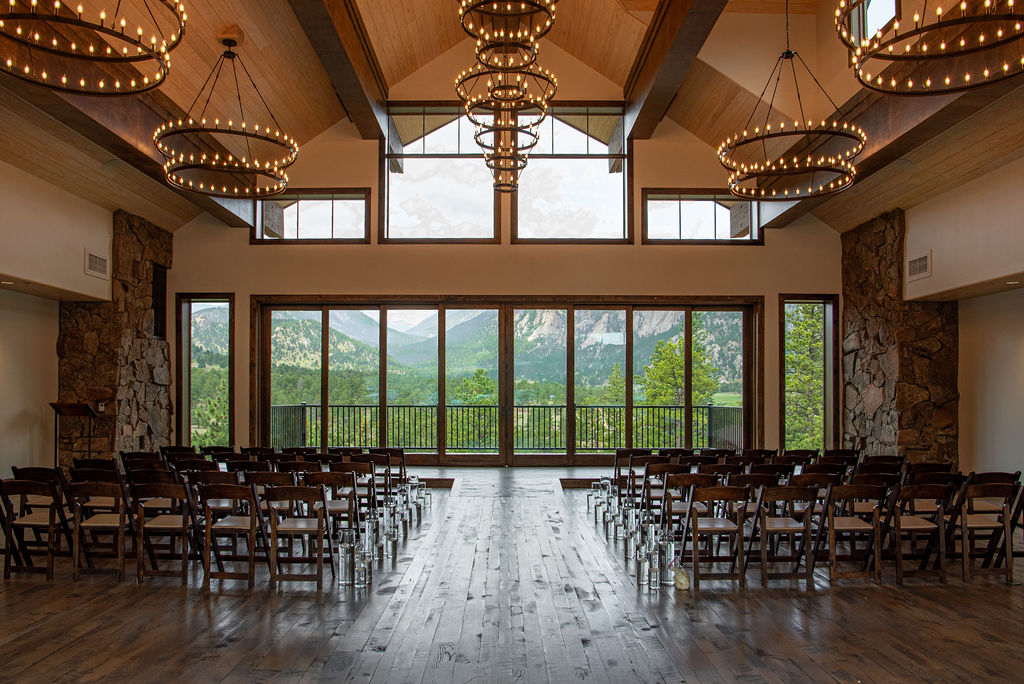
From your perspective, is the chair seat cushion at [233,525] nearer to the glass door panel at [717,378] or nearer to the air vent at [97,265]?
the air vent at [97,265]

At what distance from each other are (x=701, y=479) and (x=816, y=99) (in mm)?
6311

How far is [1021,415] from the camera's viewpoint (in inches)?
346

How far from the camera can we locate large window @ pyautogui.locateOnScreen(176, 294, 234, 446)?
12250 mm

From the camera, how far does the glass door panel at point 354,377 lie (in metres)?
12.4

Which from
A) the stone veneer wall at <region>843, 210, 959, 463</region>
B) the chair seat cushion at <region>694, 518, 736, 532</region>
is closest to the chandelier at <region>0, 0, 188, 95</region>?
the chair seat cushion at <region>694, 518, 736, 532</region>

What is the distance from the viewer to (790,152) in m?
9.80

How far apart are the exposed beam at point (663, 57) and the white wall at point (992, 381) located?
513 centimetres

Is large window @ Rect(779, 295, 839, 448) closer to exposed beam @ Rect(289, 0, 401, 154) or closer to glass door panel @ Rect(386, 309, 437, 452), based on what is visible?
glass door panel @ Rect(386, 309, 437, 452)

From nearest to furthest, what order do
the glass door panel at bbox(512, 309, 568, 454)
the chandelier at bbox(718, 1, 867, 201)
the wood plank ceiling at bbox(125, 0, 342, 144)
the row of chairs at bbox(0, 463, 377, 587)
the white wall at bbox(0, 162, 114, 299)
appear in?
the row of chairs at bbox(0, 463, 377, 587) < the chandelier at bbox(718, 1, 867, 201) < the white wall at bbox(0, 162, 114, 299) < the wood plank ceiling at bbox(125, 0, 342, 144) < the glass door panel at bbox(512, 309, 568, 454)

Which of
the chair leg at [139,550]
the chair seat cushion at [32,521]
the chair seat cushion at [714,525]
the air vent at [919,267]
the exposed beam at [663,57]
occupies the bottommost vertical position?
the chair leg at [139,550]

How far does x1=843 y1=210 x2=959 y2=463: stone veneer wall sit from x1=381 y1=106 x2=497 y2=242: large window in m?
6.20

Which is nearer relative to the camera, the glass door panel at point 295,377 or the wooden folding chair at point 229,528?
the wooden folding chair at point 229,528

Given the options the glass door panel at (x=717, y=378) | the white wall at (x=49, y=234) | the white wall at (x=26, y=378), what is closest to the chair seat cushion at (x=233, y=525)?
the white wall at (x=49, y=234)

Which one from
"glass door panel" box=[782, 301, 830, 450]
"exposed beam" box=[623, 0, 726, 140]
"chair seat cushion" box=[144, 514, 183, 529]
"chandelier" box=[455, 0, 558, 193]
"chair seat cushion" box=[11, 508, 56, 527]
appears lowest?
"chair seat cushion" box=[144, 514, 183, 529]
